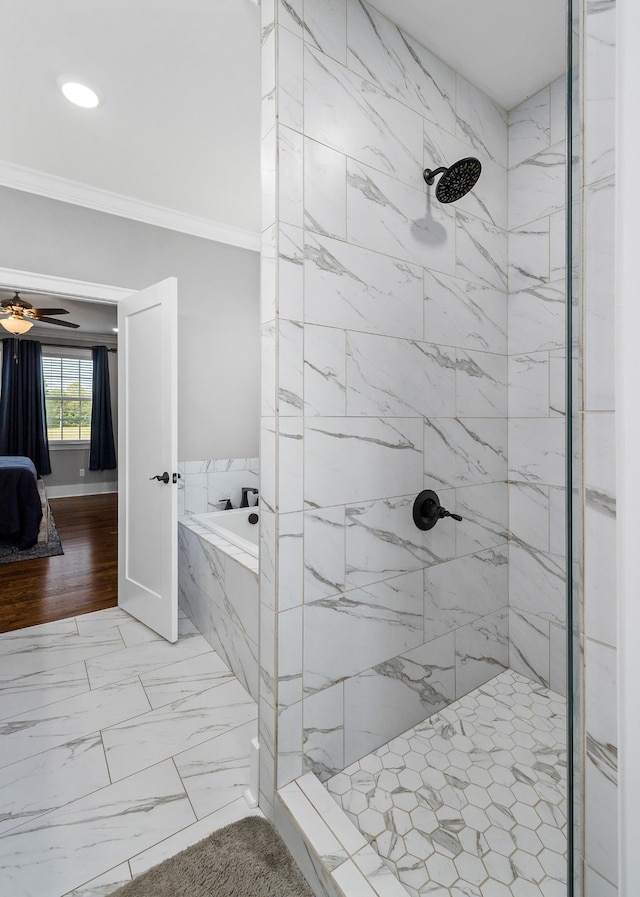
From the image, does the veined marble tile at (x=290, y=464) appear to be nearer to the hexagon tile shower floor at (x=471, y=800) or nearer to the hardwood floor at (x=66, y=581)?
the hexagon tile shower floor at (x=471, y=800)

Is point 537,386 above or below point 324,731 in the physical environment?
above

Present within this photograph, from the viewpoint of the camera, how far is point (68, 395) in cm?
721

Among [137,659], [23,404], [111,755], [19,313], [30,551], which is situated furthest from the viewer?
[23,404]

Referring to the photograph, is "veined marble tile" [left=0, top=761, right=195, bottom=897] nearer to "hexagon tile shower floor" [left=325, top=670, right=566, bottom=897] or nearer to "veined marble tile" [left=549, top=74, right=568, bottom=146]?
"hexagon tile shower floor" [left=325, top=670, right=566, bottom=897]

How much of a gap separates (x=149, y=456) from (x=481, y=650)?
2004 mm

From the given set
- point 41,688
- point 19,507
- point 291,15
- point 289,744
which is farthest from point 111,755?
point 19,507

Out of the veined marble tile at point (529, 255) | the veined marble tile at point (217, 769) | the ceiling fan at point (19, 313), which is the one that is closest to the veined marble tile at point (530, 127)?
the veined marble tile at point (529, 255)

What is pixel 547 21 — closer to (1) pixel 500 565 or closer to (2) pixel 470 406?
(2) pixel 470 406

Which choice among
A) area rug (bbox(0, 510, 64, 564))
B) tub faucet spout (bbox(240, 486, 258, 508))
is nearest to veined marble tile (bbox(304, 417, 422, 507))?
tub faucet spout (bbox(240, 486, 258, 508))

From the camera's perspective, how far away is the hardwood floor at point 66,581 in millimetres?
2740

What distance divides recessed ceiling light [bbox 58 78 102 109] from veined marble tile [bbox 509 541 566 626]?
2.68 metres

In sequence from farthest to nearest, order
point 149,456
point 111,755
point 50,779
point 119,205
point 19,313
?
point 19,313
point 119,205
point 149,456
point 111,755
point 50,779

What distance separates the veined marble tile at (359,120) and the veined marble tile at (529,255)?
1.98 feet

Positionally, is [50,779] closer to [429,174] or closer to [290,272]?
[290,272]
